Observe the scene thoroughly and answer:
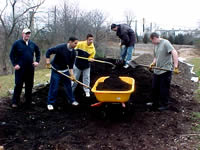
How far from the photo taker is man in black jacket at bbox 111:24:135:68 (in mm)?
7012

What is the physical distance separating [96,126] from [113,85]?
960 millimetres

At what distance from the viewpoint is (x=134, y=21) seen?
104ft

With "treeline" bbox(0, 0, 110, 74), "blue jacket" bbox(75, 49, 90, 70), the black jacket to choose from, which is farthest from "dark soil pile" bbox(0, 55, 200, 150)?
"treeline" bbox(0, 0, 110, 74)

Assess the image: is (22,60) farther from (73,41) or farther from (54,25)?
(54,25)

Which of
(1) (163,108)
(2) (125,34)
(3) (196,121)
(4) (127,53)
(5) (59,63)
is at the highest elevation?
(2) (125,34)

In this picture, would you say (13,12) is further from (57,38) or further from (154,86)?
(154,86)

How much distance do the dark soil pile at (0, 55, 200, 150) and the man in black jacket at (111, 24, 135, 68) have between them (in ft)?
6.42

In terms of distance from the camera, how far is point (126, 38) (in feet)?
23.1

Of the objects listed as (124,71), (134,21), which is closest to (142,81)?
(124,71)

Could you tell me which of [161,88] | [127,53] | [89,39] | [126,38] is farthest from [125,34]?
[161,88]

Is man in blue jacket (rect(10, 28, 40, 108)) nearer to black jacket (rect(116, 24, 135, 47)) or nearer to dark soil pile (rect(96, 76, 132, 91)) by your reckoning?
dark soil pile (rect(96, 76, 132, 91))

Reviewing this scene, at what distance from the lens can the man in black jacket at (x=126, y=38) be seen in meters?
7.01

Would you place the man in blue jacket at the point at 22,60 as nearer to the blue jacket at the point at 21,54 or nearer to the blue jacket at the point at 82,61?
the blue jacket at the point at 21,54

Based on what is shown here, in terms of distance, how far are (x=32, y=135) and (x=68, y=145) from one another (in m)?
0.71
